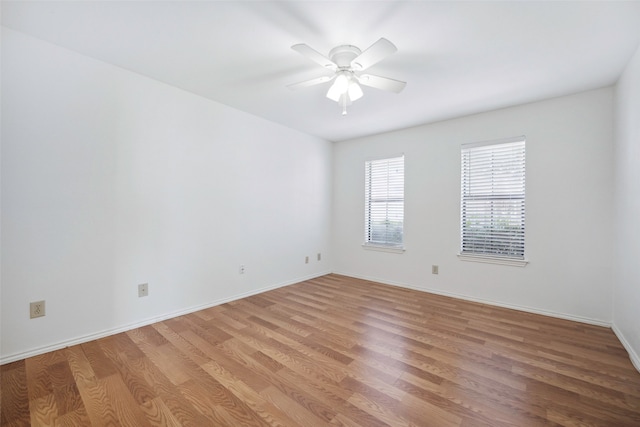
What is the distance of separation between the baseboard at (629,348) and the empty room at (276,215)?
26 mm

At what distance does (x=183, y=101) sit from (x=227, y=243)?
1721 millimetres

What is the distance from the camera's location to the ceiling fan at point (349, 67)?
192 cm

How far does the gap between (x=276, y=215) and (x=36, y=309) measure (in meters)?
2.62

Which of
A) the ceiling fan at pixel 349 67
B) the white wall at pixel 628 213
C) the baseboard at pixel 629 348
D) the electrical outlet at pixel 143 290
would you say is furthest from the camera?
the electrical outlet at pixel 143 290

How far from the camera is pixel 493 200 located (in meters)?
3.45

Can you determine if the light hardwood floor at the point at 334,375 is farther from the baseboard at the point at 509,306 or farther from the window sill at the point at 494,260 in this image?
the window sill at the point at 494,260

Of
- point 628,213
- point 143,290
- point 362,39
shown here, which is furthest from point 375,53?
point 143,290

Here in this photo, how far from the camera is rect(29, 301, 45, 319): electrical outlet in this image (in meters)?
2.13

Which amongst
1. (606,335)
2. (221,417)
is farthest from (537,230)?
(221,417)

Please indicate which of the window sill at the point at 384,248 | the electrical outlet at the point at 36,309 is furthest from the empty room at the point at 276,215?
the window sill at the point at 384,248

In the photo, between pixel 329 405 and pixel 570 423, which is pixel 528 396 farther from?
pixel 329 405

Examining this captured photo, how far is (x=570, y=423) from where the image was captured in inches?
58.8

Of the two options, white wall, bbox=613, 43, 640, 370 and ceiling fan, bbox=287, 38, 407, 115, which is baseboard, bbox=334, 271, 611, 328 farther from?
ceiling fan, bbox=287, 38, 407, 115

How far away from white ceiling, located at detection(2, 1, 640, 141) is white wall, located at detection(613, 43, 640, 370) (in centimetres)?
32
